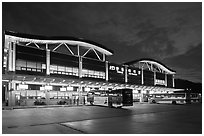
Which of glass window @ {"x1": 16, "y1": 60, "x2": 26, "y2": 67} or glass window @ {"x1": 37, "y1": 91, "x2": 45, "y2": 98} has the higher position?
glass window @ {"x1": 16, "y1": 60, "x2": 26, "y2": 67}

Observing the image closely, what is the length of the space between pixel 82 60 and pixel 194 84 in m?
80.2

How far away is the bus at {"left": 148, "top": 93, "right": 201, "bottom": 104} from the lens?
42469mm

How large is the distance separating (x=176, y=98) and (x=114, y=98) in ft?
56.2

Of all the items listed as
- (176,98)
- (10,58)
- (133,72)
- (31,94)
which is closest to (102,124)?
(10,58)

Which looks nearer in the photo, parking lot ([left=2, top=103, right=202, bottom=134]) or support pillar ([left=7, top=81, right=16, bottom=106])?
parking lot ([left=2, top=103, right=202, bottom=134])

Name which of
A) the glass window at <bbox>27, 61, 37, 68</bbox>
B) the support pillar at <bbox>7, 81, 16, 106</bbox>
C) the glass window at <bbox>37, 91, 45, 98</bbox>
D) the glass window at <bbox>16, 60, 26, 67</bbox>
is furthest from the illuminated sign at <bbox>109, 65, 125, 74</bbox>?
the support pillar at <bbox>7, 81, 16, 106</bbox>

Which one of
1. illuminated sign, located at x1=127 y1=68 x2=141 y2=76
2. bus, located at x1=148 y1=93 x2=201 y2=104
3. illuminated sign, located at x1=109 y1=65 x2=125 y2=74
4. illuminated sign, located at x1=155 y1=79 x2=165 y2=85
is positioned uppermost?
illuminated sign, located at x1=109 y1=65 x2=125 y2=74

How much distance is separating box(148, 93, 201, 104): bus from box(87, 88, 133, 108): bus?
15.5 meters

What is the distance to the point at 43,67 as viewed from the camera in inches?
1421

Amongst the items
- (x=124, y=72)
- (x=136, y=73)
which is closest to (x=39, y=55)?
(x=124, y=72)

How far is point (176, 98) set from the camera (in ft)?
140

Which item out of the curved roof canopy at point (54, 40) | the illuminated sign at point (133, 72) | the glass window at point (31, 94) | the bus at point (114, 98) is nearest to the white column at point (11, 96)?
the glass window at point (31, 94)

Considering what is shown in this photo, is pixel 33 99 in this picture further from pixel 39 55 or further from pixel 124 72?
pixel 124 72

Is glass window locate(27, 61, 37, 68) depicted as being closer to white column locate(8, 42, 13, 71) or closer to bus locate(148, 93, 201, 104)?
white column locate(8, 42, 13, 71)
